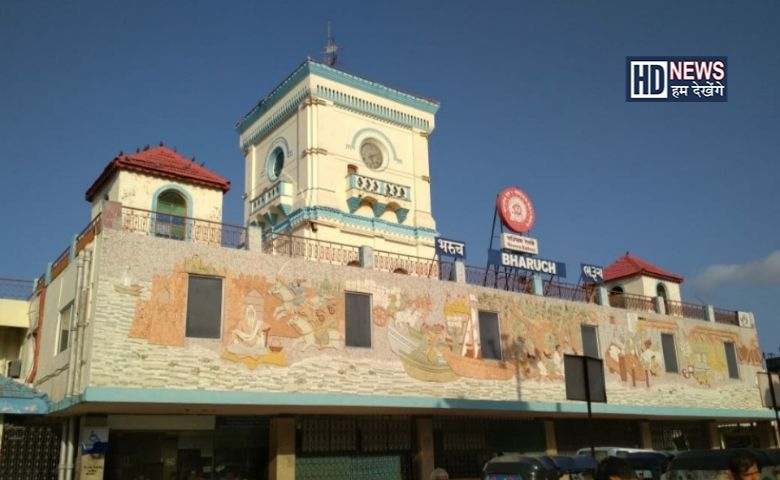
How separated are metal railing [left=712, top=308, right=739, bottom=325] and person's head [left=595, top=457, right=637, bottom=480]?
29362mm

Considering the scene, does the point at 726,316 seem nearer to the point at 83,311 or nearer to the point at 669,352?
the point at 669,352

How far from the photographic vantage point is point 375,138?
109 ft

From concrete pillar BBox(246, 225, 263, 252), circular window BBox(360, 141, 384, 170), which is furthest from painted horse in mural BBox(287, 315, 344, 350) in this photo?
circular window BBox(360, 141, 384, 170)

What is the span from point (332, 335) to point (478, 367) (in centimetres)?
563

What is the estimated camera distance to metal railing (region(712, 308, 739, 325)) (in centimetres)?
3428

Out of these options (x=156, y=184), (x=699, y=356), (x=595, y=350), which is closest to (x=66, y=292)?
(x=156, y=184)

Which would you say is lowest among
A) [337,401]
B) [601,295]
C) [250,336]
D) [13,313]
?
[337,401]

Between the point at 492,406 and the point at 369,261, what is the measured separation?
614 centimetres

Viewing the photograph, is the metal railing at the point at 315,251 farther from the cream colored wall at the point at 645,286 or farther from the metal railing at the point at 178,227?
the cream colored wall at the point at 645,286

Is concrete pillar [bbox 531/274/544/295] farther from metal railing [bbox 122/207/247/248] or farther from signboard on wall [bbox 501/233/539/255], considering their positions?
metal railing [bbox 122/207/247/248]

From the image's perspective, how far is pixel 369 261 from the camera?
2320 cm

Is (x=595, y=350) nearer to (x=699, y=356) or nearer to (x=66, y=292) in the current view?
→ (x=699, y=356)

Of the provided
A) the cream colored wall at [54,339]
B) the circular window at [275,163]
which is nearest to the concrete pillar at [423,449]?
the cream colored wall at [54,339]

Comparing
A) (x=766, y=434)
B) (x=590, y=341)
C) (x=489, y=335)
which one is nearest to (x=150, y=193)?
(x=489, y=335)
